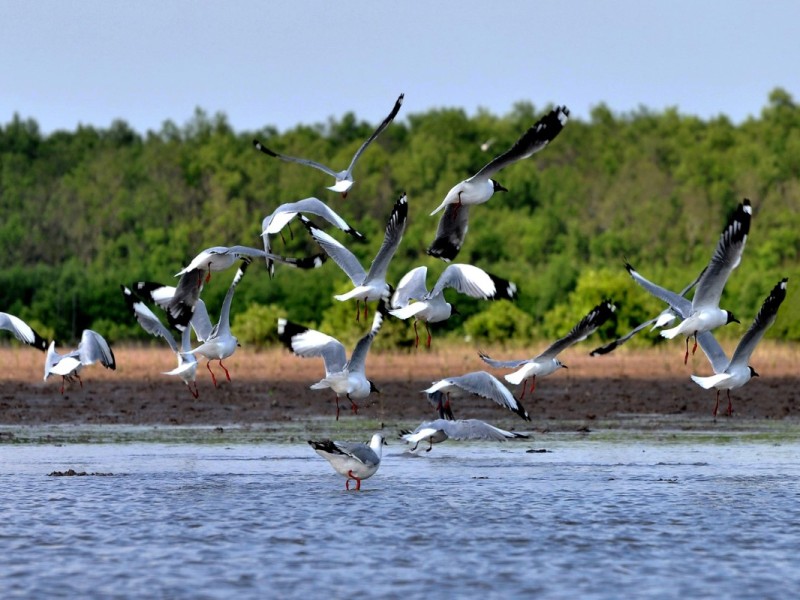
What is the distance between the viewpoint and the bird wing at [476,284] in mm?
13523

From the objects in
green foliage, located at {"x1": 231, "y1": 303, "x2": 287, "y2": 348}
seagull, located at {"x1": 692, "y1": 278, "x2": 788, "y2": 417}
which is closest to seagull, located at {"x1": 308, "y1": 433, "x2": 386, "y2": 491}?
seagull, located at {"x1": 692, "y1": 278, "x2": 788, "y2": 417}

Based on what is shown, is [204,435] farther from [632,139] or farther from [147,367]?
[632,139]

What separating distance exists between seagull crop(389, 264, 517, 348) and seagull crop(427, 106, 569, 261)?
1.15ft

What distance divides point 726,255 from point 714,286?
0.68m

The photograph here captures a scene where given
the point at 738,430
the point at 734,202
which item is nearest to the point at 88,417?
the point at 738,430

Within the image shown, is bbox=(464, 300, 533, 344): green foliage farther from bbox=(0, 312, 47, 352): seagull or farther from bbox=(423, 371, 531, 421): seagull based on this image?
bbox=(423, 371, 531, 421): seagull

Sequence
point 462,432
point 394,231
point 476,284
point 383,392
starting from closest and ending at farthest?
point 394,231 < point 476,284 < point 462,432 < point 383,392

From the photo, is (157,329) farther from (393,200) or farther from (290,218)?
(393,200)

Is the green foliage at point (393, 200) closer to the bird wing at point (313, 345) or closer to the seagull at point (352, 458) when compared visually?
the bird wing at point (313, 345)

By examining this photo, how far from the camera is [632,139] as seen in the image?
71312 millimetres

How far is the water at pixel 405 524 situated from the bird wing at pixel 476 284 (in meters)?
1.63

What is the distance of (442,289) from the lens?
14.2 m

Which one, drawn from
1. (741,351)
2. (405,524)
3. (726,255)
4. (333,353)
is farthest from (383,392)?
(405,524)

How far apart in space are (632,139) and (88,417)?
178 feet
